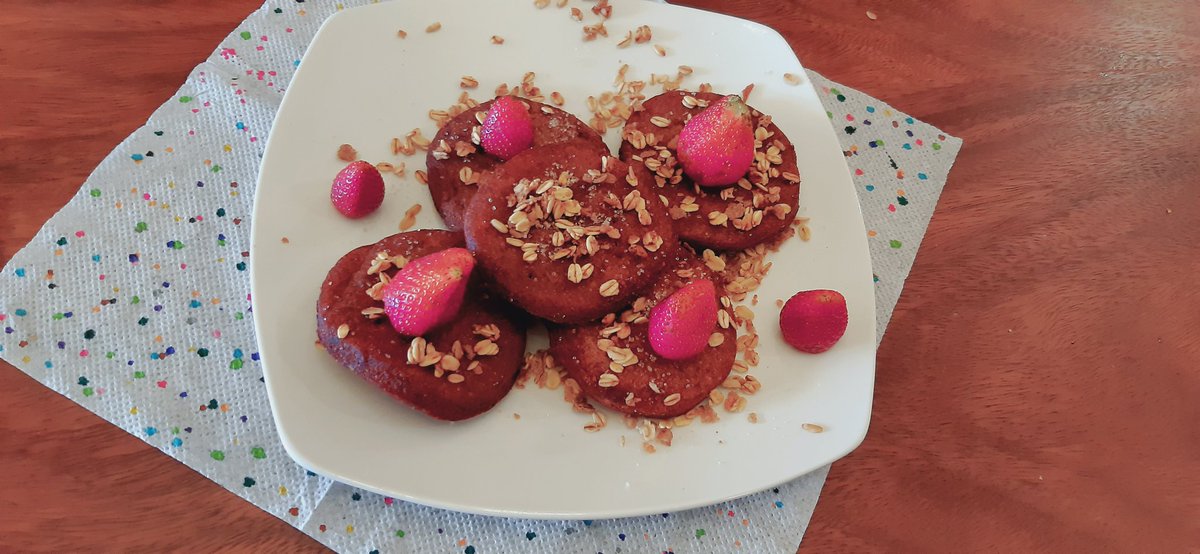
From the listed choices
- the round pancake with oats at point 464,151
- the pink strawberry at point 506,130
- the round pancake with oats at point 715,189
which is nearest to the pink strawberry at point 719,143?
the round pancake with oats at point 715,189

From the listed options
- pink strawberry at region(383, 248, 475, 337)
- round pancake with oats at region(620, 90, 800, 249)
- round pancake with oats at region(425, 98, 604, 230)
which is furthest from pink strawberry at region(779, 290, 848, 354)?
pink strawberry at region(383, 248, 475, 337)

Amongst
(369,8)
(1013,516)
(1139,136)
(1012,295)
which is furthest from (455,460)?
(1139,136)

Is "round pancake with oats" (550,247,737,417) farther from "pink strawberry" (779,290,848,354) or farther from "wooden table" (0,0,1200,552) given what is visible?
"wooden table" (0,0,1200,552)

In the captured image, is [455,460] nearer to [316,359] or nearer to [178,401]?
[316,359]

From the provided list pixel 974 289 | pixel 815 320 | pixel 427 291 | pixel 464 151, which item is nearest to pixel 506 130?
pixel 464 151

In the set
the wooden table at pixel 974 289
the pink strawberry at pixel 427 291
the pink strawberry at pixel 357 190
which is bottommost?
the wooden table at pixel 974 289

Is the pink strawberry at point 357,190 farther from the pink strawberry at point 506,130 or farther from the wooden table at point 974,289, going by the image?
the wooden table at point 974,289

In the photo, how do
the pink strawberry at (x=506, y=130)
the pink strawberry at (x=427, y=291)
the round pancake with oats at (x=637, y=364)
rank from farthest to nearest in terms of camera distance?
the pink strawberry at (x=506, y=130)
the round pancake with oats at (x=637, y=364)
the pink strawberry at (x=427, y=291)
